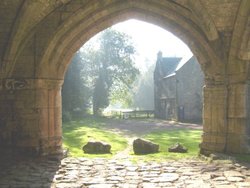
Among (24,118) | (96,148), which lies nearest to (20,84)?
(24,118)

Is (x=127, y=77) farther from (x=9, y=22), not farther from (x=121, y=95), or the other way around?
(x=9, y=22)

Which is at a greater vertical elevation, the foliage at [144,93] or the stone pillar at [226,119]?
the foliage at [144,93]

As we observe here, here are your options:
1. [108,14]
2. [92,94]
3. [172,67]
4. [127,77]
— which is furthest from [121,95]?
[108,14]

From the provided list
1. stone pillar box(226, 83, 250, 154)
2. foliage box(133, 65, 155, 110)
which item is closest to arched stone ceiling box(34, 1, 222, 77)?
stone pillar box(226, 83, 250, 154)

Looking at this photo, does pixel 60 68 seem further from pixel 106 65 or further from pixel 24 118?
pixel 106 65

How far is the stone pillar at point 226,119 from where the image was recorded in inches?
332

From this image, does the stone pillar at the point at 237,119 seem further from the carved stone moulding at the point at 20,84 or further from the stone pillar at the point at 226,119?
the carved stone moulding at the point at 20,84

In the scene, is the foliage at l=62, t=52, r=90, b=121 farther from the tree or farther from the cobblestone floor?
the cobblestone floor

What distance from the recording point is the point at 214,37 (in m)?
8.41

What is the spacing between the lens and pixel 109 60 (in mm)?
40531

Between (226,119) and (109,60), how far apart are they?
32.5 meters

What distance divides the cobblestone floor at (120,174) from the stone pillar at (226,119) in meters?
0.93

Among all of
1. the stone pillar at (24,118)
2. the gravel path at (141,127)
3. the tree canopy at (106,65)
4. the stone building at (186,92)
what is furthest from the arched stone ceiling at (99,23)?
the tree canopy at (106,65)

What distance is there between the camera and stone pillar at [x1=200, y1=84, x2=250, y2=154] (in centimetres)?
842
